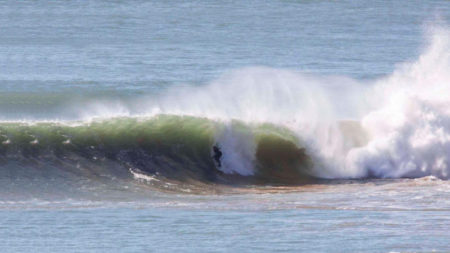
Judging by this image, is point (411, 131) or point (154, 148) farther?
point (411, 131)

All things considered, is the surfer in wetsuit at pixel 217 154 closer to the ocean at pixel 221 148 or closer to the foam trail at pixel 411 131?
the ocean at pixel 221 148

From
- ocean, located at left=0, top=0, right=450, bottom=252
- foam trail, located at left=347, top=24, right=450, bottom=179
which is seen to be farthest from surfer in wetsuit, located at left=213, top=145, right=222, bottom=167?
foam trail, located at left=347, top=24, right=450, bottom=179

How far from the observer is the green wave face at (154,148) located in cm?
1748

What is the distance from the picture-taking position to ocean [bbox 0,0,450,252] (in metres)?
12.2

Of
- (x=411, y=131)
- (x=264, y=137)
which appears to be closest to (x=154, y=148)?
(x=264, y=137)

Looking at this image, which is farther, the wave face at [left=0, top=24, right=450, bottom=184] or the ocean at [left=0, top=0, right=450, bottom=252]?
the wave face at [left=0, top=24, right=450, bottom=184]

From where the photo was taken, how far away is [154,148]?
18.4m

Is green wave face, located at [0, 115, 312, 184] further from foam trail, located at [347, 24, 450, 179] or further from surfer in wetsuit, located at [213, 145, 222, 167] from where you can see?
foam trail, located at [347, 24, 450, 179]

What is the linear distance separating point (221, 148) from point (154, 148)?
1199mm

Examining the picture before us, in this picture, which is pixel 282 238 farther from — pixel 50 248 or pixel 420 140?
pixel 420 140

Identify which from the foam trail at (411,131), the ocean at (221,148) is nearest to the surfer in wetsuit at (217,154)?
the ocean at (221,148)

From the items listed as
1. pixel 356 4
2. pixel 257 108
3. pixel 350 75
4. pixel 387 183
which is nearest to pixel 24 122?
pixel 257 108

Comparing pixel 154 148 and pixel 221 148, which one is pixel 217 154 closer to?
pixel 221 148

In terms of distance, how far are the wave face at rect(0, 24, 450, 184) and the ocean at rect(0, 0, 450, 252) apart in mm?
36
